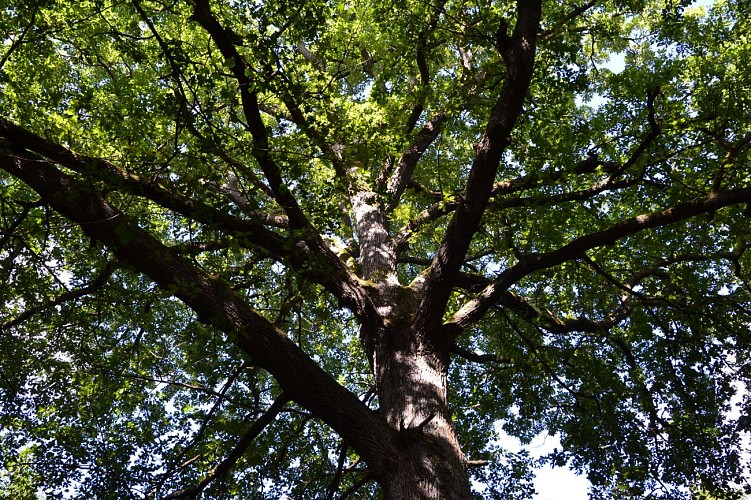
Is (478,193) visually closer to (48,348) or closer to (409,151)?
(409,151)

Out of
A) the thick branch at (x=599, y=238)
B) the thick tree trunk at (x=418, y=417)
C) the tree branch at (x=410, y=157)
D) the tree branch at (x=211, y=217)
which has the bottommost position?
the thick tree trunk at (x=418, y=417)

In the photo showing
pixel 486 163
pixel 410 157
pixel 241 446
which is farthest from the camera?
pixel 410 157

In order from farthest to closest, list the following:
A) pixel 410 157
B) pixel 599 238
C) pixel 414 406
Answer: pixel 410 157 → pixel 599 238 → pixel 414 406

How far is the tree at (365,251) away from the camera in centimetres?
466

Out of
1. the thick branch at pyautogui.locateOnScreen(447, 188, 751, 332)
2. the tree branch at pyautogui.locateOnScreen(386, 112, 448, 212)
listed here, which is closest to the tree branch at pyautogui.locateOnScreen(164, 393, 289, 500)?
the thick branch at pyautogui.locateOnScreen(447, 188, 751, 332)

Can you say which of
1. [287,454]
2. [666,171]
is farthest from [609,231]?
[287,454]

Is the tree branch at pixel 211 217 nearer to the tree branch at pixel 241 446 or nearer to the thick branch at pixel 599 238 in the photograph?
the thick branch at pixel 599 238

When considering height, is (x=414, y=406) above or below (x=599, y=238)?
below

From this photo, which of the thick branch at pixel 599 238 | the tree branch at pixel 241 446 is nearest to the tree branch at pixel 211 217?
the thick branch at pixel 599 238

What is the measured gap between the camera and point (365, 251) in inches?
295

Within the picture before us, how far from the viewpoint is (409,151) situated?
859cm

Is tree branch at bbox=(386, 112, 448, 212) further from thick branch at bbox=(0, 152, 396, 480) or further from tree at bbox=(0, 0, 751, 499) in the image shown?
thick branch at bbox=(0, 152, 396, 480)

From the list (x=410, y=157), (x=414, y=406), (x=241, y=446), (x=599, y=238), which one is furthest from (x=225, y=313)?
(x=410, y=157)

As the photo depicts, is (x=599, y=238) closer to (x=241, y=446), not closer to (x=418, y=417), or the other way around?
(x=418, y=417)
